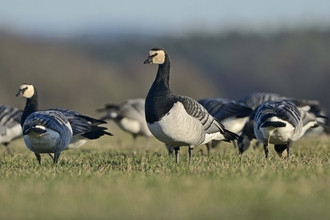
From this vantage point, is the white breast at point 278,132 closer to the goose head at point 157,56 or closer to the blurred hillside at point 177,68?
the goose head at point 157,56

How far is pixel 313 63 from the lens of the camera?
64875mm

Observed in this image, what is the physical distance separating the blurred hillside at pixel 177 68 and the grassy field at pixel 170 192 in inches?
661

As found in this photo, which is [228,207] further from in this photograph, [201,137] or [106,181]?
[201,137]

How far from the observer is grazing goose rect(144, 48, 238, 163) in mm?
8664

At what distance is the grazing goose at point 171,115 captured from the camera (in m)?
8.66

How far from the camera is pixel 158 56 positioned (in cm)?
933

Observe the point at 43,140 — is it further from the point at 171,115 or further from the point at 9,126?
the point at 9,126

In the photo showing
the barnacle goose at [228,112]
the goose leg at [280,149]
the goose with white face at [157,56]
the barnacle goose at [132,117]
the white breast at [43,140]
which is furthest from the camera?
the barnacle goose at [132,117]

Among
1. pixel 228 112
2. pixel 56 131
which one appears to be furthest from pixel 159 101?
pixel 228 112

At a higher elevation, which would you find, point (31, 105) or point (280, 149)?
point (31, 105)

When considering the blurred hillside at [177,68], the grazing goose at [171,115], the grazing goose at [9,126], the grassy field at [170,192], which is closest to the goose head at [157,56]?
the grazing goose at [171,115]

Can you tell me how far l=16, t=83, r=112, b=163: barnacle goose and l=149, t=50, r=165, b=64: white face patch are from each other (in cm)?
162

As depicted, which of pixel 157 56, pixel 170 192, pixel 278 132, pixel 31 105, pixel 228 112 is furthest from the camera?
pixel 228 112

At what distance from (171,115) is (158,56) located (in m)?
1.12
